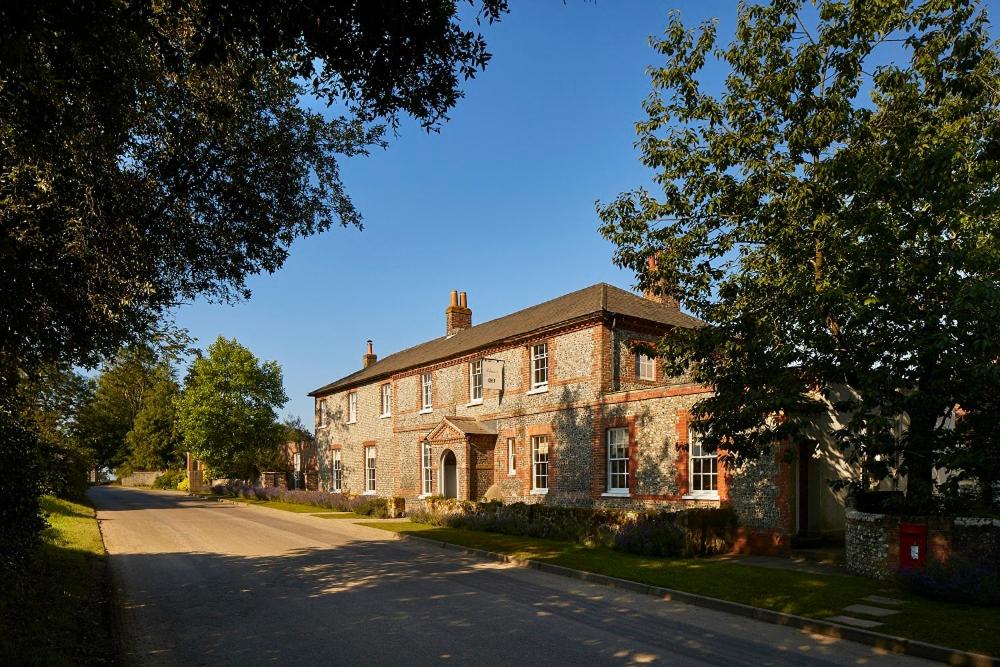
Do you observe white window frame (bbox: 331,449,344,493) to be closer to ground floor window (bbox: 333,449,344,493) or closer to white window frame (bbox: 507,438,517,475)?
ground floor window (bbox: 333,449,344,493)

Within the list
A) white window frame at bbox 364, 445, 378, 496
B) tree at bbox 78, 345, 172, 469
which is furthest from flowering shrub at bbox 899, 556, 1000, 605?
tree at bbox 78, 345, 172, 469

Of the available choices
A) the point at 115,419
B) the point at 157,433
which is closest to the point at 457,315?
the point at 157,433

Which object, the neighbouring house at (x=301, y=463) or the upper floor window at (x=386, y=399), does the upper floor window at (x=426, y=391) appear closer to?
the upper floor window at (x=386, y=399)

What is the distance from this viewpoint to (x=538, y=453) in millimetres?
25891

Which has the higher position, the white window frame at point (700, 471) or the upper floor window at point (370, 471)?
the white window frame at point (700, 471)

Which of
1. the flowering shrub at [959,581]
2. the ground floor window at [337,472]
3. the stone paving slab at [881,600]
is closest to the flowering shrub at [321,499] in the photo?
the ground floor window at [337,472]

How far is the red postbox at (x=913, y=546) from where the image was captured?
12146 millimetres

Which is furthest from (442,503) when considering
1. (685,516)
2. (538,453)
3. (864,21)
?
(864,21)

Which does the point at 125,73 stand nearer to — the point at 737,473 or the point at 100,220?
the point at 100,220

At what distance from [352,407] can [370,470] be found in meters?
4.53

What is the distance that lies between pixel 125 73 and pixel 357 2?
3.34m

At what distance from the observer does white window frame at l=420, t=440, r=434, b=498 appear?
32281 millimetres

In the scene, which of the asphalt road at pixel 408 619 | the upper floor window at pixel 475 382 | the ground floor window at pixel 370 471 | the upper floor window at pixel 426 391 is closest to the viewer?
the asphalt road at pixel 408 619

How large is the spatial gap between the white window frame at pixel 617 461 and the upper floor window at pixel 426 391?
1270 centimetres
